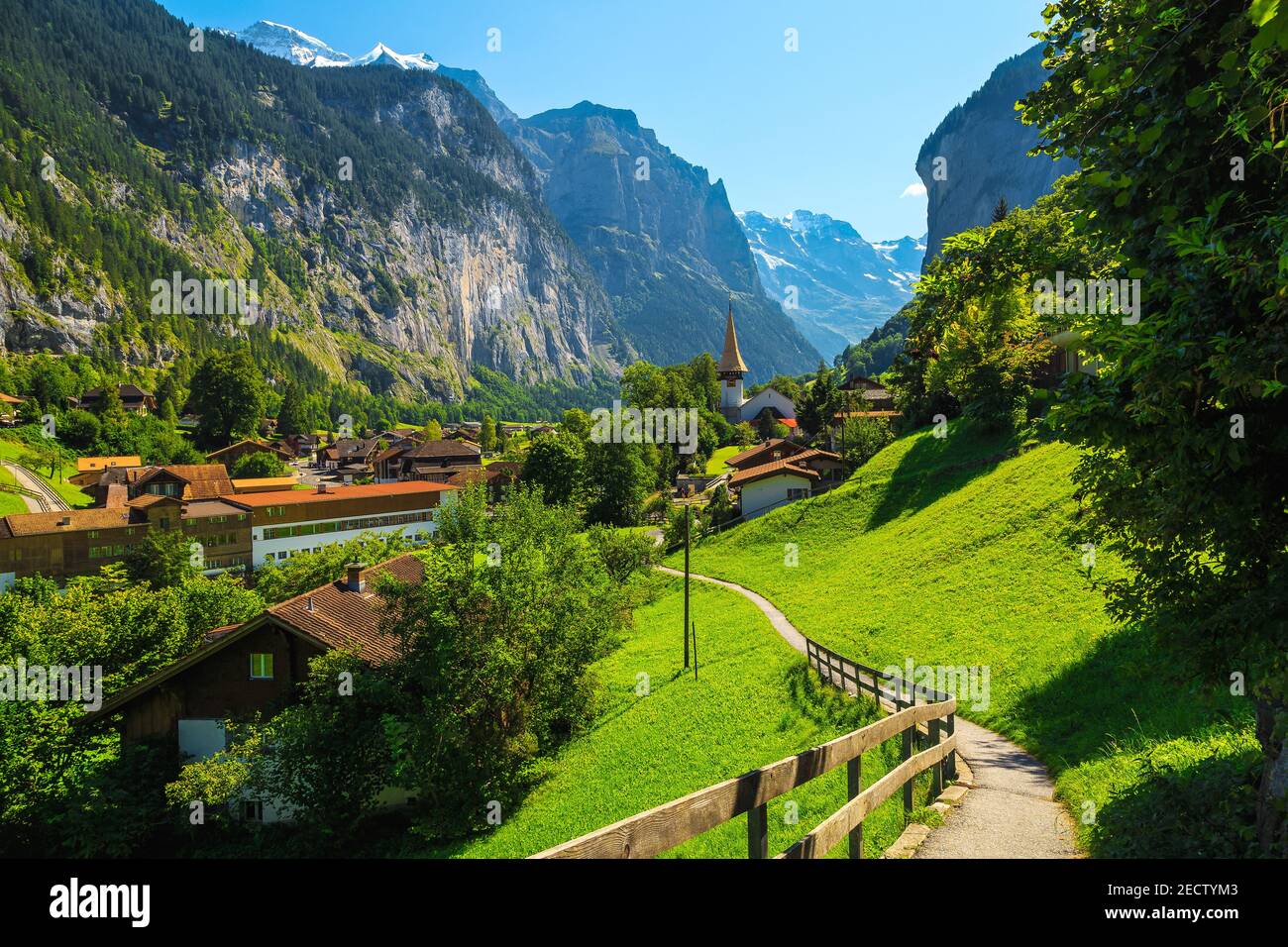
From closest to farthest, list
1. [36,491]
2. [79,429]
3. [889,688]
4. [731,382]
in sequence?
[889,688] → [36,491] → [79,429] → [731,382]

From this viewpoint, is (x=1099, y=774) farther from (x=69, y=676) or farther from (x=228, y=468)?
(x=228, y=468)

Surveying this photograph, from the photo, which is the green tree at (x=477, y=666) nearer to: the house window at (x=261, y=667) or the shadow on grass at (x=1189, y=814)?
the house window at (x=261, y=667)

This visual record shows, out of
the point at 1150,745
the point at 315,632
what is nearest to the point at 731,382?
the point at 315,632

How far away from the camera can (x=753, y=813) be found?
14.4ft

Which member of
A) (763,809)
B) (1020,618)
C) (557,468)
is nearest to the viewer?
(763,809)

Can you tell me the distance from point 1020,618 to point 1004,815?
1317 centimetres

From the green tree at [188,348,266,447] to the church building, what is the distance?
251 ft

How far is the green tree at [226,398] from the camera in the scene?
4198 inches

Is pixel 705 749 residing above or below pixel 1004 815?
below

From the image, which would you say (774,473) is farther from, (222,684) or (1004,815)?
(1004,815)

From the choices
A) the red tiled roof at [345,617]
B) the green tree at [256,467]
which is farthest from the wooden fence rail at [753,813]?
the green tree at [256,467]

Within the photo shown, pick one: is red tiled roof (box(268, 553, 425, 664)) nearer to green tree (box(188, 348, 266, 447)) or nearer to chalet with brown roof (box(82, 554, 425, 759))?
chalet with brown roof (box(82, 554, 425, 759))
